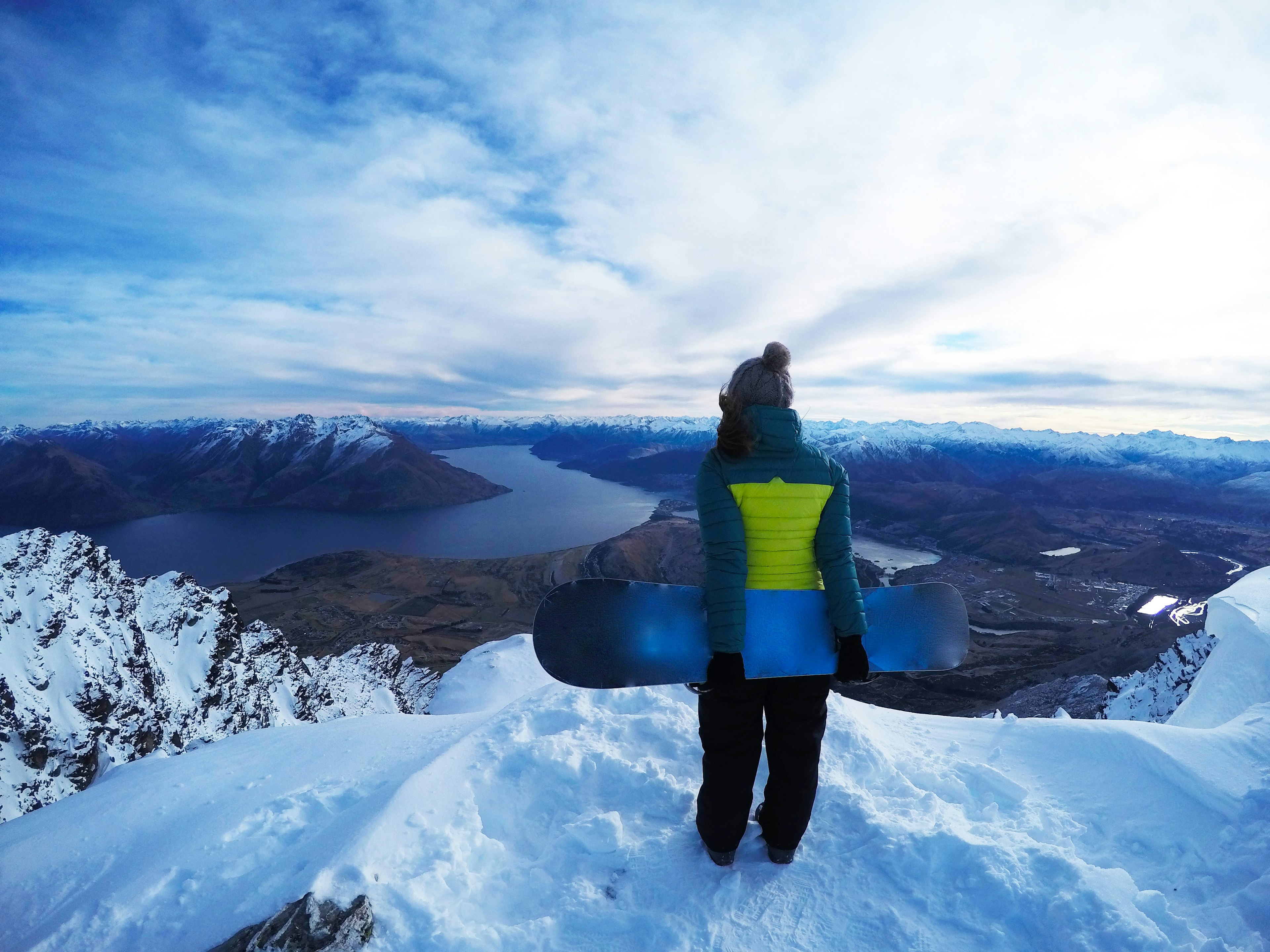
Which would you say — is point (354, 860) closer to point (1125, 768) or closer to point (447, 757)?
point (447, 757)

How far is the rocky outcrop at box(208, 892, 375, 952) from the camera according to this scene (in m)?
2.23

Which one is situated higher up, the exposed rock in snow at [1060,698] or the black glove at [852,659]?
the black glove at [852,659]

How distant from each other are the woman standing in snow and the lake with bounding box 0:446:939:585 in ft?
282

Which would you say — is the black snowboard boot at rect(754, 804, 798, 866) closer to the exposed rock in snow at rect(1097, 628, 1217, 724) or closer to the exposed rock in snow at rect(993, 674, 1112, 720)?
the exposed rock in snow at rect(1097, 628, 1217, 724)

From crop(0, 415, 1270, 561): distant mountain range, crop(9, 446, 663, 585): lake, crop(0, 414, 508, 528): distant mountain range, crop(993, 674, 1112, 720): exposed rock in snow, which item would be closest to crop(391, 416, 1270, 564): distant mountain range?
crop(0, 415, 1270, 561): distant mountain range

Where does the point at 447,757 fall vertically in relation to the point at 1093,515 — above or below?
above

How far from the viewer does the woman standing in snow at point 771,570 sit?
263 cm

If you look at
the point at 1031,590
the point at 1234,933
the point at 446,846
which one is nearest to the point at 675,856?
the point at 446,846

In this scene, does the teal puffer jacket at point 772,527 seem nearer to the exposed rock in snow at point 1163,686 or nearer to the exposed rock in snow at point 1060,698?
the exposed rock in snow at point 1163,686

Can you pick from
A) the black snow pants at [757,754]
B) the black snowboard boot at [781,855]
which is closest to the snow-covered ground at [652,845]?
the black snowboard boot at [781,855]

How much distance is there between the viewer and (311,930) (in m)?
2.26

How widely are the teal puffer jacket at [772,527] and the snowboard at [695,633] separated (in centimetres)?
13

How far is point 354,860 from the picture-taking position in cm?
262

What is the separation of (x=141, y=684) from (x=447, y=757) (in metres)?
30.9
